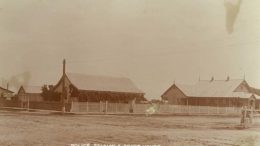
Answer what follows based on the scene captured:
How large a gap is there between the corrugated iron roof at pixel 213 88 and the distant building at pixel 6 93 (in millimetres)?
2095

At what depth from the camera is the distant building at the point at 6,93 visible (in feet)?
17.6

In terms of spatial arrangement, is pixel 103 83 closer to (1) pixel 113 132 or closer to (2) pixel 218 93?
(1) pixel 113 132

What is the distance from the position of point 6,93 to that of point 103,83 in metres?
1.20

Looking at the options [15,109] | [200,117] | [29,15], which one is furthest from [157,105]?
[29,15]

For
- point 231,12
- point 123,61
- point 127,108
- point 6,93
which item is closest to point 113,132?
point 123,61

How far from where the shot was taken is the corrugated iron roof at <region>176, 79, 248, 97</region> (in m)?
6.74

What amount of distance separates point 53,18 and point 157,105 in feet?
7.81

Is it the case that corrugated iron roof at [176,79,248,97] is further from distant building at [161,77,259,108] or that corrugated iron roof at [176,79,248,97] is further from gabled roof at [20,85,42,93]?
gabled roof at [20,85,42,93]

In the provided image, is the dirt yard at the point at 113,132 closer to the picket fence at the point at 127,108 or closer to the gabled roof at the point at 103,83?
the picket fence at the point at 127,108

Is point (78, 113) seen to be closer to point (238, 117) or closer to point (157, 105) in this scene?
point (157, 105)

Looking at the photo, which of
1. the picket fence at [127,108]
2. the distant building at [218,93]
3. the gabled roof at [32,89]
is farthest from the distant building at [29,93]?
the distant building at [218,93]

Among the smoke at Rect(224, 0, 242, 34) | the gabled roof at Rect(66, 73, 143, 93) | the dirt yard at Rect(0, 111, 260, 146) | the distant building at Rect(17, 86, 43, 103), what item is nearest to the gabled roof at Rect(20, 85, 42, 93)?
the distant building at Rect(17, 86, 43, 103)

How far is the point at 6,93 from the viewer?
564 centimetres

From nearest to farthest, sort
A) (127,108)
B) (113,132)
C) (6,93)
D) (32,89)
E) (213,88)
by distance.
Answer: (6,93) → (113,132) → (32,89) → (127,108) → (213,88)
